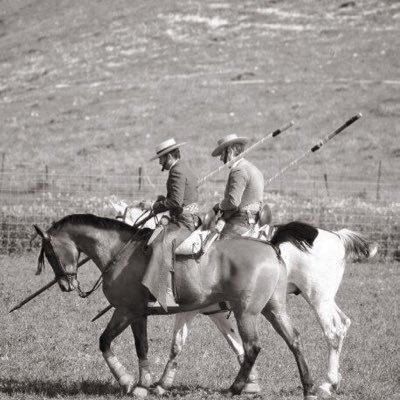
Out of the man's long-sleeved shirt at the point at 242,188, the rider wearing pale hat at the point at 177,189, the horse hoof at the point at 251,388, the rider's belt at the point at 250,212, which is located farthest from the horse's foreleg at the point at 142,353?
the rider's belt at the point at 250,212

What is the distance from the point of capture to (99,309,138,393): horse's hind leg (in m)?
9.22

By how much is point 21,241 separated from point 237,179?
1142 cm

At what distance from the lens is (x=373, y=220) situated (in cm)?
2088

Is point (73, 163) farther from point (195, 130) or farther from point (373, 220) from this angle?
point (373, 220)

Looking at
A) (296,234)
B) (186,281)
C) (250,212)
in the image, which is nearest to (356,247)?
(296,234)

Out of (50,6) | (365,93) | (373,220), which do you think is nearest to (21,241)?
(373,220)

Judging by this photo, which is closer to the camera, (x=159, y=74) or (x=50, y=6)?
(x=159, y=74)

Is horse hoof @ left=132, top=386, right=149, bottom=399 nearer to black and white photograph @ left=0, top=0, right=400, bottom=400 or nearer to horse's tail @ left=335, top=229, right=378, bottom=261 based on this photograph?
black and white photograph @ left=0, top=0, right=400, bottom=400

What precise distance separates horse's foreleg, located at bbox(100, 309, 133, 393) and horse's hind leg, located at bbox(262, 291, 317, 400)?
4.93 ft

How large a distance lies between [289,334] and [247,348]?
50 centimetres

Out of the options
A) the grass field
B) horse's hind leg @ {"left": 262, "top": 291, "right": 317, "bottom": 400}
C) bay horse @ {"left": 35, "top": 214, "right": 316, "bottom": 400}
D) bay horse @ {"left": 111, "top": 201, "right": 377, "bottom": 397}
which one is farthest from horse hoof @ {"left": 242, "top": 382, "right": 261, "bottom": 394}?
horse's hind leg @ {"left": 262, "top": 291, "right": 317, "bottom": 400}

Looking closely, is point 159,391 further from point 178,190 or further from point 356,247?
point 356,247

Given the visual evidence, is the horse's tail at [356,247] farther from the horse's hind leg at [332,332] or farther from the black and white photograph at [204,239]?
the horse's hind leg at [332,332]

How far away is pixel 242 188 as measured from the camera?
10062 mm
